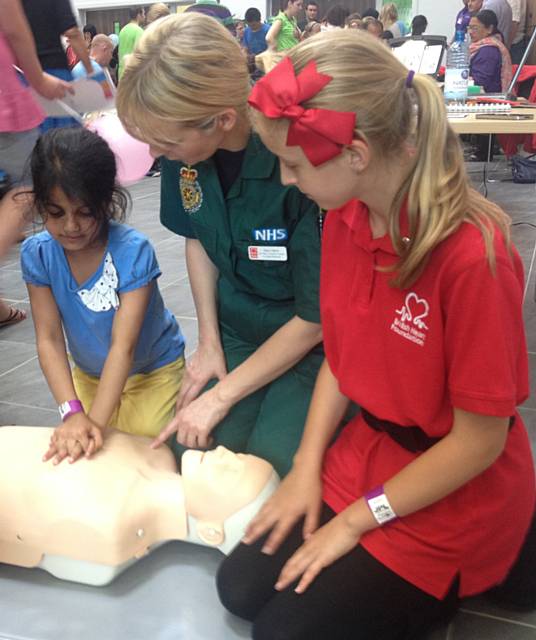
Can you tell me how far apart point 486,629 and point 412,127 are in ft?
2.42

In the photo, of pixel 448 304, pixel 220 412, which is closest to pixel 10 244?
pixel 220 412

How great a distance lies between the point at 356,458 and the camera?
3.39ft

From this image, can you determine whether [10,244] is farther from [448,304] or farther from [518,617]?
[518,617]

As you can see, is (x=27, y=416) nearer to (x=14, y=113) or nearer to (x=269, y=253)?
(x=14, y=113)

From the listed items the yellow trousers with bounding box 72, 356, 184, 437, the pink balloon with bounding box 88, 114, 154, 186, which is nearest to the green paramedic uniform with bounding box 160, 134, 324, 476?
the yellow trousers with bounding box 72, 356, 184, 437

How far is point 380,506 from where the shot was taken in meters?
0.91

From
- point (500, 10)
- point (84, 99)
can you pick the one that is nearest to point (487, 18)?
point (500, 10)

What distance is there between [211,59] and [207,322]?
0.54m

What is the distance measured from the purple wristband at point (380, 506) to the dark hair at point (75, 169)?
70 cm

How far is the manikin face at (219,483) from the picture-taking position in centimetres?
107

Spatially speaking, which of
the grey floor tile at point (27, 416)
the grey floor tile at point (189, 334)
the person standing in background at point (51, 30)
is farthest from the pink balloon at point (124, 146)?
the grey floor tile at point (27, 416)

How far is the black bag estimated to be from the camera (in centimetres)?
427

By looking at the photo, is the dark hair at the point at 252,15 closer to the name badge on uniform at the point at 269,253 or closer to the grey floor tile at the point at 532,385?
the grey floor tile at the point at 532,385

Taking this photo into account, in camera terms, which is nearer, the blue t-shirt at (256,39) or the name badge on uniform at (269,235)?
the name badge on uniform at (269,235)
